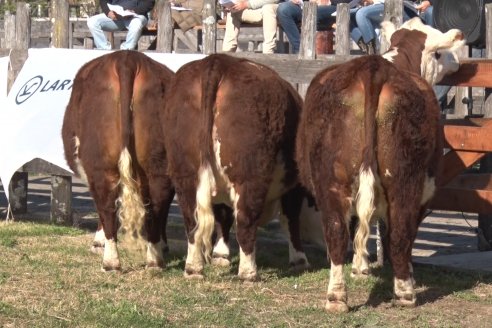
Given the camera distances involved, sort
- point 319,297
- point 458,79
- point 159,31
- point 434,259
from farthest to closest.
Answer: point 159,31 → point 434,259 → point 458,79 → point 319,297

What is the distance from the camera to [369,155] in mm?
6879

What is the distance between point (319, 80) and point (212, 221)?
1.32 metres

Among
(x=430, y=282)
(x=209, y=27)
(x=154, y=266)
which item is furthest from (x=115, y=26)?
(x=430, y=282)

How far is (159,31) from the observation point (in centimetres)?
1107

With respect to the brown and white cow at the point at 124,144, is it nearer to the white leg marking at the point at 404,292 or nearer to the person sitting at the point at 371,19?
the white leg marking at the point at 404,292

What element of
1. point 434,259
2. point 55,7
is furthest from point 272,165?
point 55,7

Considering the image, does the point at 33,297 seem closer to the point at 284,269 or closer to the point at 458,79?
the point at 284,269

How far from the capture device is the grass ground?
686 cm

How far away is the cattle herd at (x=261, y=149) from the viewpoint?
7039 mm

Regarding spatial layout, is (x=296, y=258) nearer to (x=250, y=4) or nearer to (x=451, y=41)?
(x=451, y=41)

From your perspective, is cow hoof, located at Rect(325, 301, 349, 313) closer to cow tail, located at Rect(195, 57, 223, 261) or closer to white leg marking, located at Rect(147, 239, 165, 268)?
cow tail, located at Rect(195, 57, 223, 261)

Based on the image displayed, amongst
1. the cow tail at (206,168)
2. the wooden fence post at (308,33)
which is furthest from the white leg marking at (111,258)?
the wooden fence post at (308,33)

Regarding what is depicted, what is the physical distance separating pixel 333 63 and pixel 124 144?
93.0 inches

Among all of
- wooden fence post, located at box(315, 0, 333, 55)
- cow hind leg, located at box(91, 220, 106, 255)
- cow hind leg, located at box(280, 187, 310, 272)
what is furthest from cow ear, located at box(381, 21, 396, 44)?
wooden fence post, located at box(315, 0, 333, 55)
